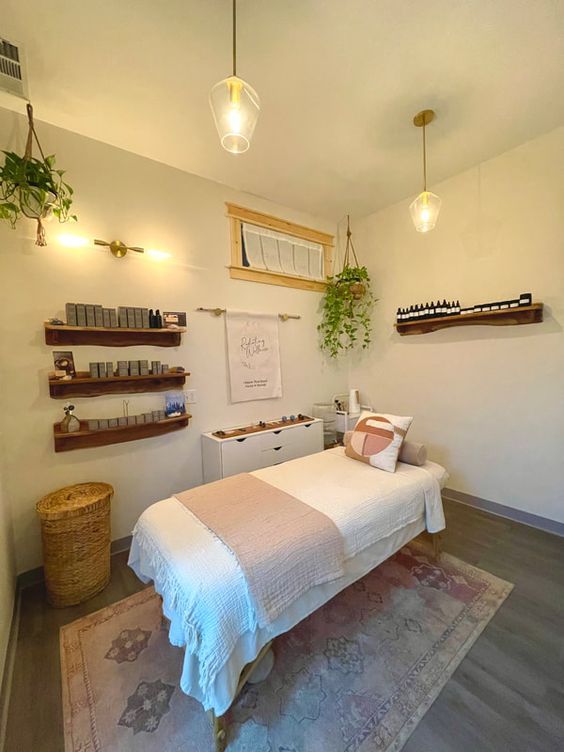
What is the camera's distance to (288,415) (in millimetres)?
3361

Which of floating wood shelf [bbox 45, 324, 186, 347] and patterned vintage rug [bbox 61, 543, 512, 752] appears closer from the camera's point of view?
patterned vintage rug [bbox 61, 543, 512, 752]

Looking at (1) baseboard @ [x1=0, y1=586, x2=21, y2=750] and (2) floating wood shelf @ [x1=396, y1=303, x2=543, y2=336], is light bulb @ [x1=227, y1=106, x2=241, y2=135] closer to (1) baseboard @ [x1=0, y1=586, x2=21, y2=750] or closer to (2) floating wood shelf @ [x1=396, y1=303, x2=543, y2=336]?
(2) floating wood shelf @ [x1=396, y1=303, x2=543, y2=336]

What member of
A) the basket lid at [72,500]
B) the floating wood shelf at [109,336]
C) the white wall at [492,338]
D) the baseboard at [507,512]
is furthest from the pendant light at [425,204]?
the basket lid at [72,500]

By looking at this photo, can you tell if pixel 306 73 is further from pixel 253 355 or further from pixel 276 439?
pixel 276 439

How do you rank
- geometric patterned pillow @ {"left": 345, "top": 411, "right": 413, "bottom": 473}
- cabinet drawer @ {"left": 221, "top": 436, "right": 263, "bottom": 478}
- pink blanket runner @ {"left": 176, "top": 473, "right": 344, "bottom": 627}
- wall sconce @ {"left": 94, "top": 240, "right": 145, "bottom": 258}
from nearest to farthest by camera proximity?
pink blanket runner @ {"left": 176, "top": 473, "right": 344, "bottom": 627} < geometric patterned pillow @ {"left": 345, "top": 411, "right": 413, "bottom": 473} < wall sconce @ {"left": 94, "top": 240, "right": 145, "bottom": 258} < cabinet drawer @ {"left": 221, "top": 436, "right": 263, "bottom": 478}

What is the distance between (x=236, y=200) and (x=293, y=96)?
3.75 feet

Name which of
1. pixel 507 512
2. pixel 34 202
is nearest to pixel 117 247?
pixel 34 202

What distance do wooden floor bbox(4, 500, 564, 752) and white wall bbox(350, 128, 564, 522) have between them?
2.56ft

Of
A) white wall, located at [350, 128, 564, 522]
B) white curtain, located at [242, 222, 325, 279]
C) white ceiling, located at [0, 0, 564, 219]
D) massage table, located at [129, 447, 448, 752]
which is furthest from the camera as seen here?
white curtain, located at [242, 222, 325, 279]

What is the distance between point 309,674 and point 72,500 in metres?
1.65

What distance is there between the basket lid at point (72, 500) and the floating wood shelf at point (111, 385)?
636 mm

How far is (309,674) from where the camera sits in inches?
54.0

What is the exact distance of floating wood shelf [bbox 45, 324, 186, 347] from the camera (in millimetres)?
2031

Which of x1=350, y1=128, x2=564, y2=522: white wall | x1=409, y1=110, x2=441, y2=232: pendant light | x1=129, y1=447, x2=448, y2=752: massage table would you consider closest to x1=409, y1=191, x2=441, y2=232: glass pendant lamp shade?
x1=409, y1=110, x2=441, y2=232: pendant light
